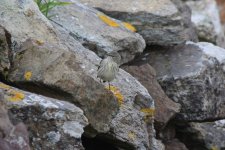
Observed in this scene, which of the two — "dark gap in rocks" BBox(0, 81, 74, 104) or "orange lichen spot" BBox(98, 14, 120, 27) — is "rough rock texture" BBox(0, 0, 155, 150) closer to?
"dark gap in rocks" BBox(0, 81, 74, 104)

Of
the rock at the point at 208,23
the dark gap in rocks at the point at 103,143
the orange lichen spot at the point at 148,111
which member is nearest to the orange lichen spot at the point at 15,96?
the dark gap in rocks at the point at 103,143

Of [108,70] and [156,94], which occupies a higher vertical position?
[108,70]

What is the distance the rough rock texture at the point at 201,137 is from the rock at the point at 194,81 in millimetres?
392

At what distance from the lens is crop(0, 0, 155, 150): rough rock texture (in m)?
6.35

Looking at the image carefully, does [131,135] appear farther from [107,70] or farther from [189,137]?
[189,137]

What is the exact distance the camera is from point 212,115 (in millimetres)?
8984

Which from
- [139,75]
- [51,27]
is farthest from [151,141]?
[51,27]

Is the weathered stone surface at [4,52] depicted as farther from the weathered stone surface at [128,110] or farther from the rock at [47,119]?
the weathered stone surface at [128,110]

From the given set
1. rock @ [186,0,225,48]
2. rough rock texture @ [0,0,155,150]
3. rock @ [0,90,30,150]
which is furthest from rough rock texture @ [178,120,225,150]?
rock @ [0,90,30,150]

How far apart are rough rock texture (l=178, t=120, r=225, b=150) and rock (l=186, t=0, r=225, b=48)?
3.19m

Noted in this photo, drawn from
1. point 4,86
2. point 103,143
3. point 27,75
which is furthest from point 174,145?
point 4,86

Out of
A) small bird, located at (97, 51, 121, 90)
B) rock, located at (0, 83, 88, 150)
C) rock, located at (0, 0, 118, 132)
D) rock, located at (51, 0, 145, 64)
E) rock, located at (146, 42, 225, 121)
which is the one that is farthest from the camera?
rock, located at (146, 42, 225, 121)

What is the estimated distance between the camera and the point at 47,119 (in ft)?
18.7

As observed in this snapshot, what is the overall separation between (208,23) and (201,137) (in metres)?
4.15
